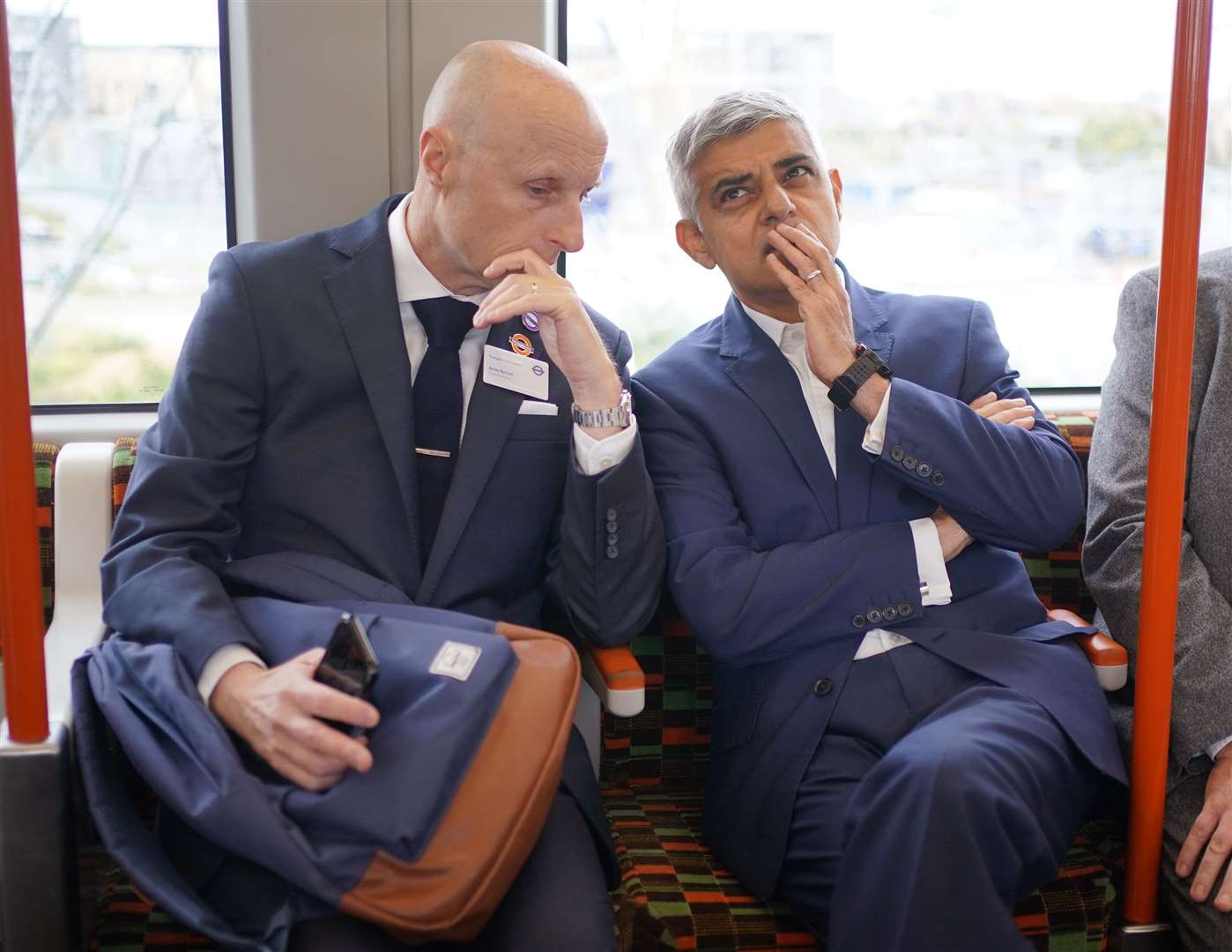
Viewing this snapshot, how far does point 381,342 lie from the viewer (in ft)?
7.05

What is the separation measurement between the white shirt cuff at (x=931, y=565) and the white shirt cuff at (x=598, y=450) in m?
0.54

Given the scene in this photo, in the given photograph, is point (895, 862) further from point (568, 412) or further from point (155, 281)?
point (155, 281)

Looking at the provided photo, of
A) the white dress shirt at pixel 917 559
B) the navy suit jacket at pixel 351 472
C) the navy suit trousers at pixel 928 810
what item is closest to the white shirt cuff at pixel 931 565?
the white dress shirt at pixel 917 559

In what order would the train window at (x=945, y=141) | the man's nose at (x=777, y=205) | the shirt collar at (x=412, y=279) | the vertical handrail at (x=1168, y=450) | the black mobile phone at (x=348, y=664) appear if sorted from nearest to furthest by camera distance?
1. the black mobile phone at (x=348, y=664)
2. the vertical handrail at (x=1168, y=450)
3. the shirt collar at (x=412, y=279)
4. the man's nose at (x=777, y=205)
5. the train window at (x=945, y=141)

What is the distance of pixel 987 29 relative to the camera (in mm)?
3217

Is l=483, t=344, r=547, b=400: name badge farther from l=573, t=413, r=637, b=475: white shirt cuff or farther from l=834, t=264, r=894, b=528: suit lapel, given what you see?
l=834, t=264, r=894, b=528: suit lapel

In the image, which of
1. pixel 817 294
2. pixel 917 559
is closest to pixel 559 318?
pixel 817 294

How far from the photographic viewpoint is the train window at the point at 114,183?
9.04 ft

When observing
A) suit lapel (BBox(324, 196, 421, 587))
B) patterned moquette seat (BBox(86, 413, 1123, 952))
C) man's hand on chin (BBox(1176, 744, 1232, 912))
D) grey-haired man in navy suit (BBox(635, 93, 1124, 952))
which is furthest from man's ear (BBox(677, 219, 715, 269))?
man's hand on chin (BBox(1176, 744, 1232, 912))

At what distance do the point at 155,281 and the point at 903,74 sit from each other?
6.37 feet

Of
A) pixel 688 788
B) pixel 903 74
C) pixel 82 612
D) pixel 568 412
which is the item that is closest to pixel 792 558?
pixel 568 412

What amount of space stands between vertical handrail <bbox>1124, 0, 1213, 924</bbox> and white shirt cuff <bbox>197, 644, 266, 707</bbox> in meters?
1.38

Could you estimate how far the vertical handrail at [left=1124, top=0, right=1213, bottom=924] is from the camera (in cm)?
179

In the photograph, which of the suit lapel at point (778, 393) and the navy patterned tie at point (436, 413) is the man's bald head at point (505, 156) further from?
the suit lapel at point (778, 393)
